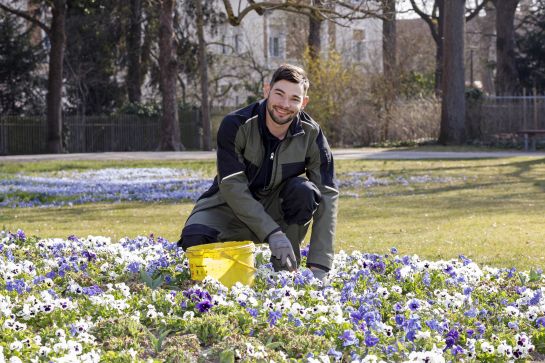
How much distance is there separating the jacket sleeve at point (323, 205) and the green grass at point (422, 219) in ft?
6.79

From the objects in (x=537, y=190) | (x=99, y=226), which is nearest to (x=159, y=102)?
(x=537, y=190)

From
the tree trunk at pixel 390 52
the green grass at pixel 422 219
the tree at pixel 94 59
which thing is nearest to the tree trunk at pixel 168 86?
the tree at pixel 94 59

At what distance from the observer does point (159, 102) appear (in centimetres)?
4203

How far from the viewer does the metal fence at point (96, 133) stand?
36.8 metres

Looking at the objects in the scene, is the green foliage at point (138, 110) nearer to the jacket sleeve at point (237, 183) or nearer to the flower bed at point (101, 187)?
the flower bed at point (101, 187)

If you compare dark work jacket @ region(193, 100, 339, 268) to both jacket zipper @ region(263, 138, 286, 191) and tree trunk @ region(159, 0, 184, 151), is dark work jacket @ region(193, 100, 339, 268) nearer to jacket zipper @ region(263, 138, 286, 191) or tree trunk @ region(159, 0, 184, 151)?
jacket zipper @ region(263, 138, 286, 191)

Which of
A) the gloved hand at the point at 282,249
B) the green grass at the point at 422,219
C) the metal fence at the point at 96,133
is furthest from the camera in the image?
the metal fence at the point at 96,133

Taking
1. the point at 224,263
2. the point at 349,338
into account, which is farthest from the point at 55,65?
the point at 349,338

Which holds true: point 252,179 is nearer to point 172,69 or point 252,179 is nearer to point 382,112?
point 172,69

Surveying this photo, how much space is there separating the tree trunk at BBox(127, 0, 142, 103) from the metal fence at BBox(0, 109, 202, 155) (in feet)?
6.83

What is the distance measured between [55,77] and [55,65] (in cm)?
46

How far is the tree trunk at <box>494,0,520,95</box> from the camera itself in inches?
1501

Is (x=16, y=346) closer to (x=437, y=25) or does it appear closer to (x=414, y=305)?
(x=414, y=305)

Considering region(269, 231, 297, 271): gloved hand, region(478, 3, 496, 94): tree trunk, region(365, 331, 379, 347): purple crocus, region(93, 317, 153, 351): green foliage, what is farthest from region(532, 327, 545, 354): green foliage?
region(478, 3, 496, 94): tree trunk
